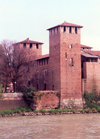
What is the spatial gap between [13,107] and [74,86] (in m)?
6.76

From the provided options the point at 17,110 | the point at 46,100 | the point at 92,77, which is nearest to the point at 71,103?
the point at 46,100

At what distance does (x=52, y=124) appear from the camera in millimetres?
26797

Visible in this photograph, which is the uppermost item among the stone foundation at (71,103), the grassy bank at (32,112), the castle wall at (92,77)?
the castle wall at (92,77)

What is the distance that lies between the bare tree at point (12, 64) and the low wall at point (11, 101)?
2.30 m

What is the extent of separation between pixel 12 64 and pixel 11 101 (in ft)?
15.0

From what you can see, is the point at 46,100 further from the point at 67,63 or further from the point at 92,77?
the point at 92,77

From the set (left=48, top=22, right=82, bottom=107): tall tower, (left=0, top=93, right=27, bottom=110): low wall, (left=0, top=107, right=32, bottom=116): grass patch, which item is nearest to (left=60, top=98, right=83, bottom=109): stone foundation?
(left=48, top=22, right=82, bottom=107): tall tower

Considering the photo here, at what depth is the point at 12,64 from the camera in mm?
37594

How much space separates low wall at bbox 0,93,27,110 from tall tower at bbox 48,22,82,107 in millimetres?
3955

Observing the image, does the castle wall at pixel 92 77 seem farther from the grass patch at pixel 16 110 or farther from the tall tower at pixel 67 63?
the grass patch at pixel 16 110

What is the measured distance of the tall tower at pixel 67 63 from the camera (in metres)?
36.5

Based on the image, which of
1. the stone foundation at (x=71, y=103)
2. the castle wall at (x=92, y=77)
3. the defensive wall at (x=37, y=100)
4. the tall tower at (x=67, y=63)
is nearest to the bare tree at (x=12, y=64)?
the defensive wall at (x=37, y=100)

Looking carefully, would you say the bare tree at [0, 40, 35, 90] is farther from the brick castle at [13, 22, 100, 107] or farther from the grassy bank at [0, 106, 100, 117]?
the grassy bank at [0, 106, 100, 117]

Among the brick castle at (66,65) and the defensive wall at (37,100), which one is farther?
the brick castle at (66,65)
